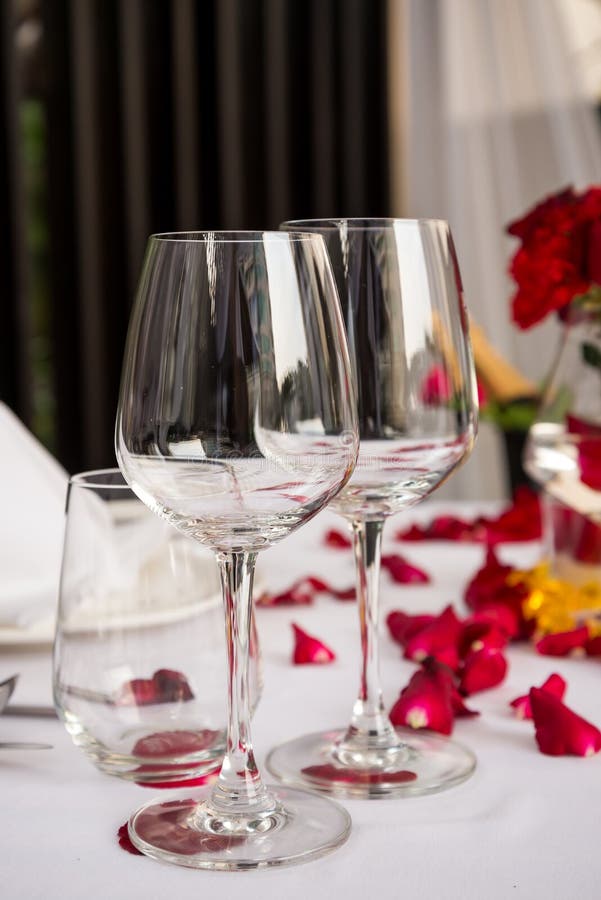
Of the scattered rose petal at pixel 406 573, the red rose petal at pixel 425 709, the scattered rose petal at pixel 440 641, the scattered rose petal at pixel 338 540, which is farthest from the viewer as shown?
the scattered rose petal at pixel 338 540

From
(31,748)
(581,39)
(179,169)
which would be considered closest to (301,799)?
(31,748)

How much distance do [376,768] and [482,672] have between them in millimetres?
180

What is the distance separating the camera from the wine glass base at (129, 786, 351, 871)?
61 cm

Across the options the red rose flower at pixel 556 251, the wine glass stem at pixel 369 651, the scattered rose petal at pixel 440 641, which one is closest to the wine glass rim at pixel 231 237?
the wine glass stem at pixel 369 651

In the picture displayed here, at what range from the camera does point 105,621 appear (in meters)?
0.75

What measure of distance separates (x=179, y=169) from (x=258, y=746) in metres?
2.71

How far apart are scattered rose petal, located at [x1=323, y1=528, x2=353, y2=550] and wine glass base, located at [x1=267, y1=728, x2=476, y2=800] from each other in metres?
0.59

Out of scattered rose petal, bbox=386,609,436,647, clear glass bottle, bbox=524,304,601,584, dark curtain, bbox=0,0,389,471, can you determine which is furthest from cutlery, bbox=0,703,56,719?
dark curtain, bbox=0,0,389,471

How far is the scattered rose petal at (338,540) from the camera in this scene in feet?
4.61

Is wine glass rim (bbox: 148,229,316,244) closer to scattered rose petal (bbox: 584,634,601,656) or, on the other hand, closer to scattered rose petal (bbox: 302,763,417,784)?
scattered rose petal (bbox: 302,763,417,784)

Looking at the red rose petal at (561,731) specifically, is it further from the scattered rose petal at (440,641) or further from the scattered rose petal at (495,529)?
the scattered rose petal at (495,529)

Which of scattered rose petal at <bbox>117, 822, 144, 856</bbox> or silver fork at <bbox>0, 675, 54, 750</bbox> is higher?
silver fork at <bbox>0, 675, 54, 750</bbox>

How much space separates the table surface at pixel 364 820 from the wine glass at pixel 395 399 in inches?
1.4

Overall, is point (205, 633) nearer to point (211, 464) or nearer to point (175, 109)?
point (211, 464)
